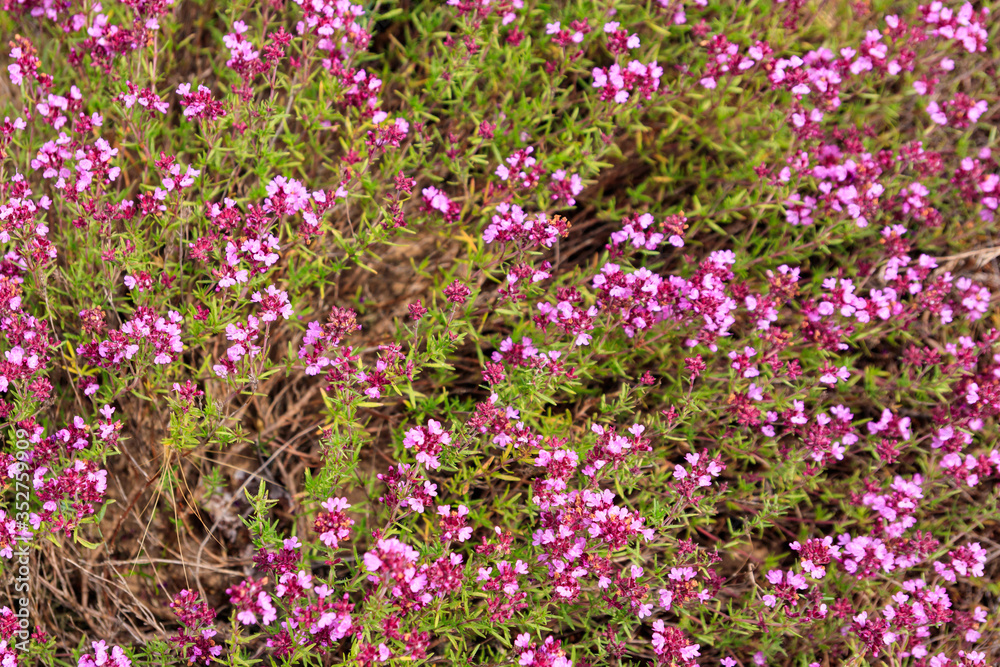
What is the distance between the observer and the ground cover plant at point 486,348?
12.5ft

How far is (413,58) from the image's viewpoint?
521cm

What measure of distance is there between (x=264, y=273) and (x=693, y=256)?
10.3ft

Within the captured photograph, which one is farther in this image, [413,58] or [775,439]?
[413,58]

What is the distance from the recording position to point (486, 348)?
5.09 metres

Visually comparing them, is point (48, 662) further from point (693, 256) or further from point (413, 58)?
point (693, 256)

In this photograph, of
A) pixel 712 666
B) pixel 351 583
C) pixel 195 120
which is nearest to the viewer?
pixel 351 583

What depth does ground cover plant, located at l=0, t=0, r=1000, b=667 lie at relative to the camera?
380 centimetres

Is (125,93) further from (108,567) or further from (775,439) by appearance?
(775,439)

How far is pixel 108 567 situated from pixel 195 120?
3.00 m

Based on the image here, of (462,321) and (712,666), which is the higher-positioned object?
(462,321)

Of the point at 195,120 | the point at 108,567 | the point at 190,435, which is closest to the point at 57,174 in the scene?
the point at 195,120

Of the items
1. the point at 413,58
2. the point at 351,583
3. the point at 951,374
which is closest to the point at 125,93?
the point at 413,58

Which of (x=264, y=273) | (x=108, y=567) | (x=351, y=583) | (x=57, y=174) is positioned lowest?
(x=108, y=567)

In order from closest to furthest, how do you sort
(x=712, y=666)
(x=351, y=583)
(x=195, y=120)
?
(x=351, y=583), (x=712, y=666), (x=195, y=120)
